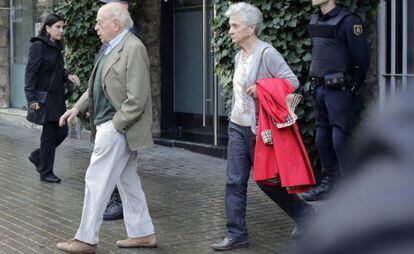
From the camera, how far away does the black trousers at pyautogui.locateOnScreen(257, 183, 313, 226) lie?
5797 millimetres

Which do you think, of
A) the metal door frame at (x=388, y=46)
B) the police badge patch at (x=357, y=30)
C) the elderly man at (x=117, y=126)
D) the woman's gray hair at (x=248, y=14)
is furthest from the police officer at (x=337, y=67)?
the elderly man at (x=117, y=126)

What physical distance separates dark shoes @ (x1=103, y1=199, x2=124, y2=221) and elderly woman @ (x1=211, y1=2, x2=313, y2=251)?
132cm

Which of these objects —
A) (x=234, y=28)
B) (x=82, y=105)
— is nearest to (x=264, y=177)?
(x=234, y=28)

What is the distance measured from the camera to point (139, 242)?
19.6 feet

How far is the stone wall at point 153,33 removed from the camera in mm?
12039

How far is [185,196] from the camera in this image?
26.5 feet

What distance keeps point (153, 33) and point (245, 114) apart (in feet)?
21.3

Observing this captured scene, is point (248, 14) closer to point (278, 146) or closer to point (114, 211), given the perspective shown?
point (278, 146)

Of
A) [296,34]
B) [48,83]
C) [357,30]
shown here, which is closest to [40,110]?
[48,83]

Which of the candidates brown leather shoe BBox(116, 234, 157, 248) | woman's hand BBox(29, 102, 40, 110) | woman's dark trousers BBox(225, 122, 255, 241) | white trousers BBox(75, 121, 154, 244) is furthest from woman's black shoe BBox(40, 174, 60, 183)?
woman's dark trousers BBox(225, 122, 255, 241)

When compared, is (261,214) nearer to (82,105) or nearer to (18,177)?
(82,105)

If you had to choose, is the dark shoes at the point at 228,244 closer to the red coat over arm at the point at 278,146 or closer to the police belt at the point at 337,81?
the red coat over arm at the point at 278,146

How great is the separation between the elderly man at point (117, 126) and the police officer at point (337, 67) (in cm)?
199

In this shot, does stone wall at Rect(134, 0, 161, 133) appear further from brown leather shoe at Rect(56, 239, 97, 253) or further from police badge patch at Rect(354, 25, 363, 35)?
brown leather shoe at Rect(56, 239, 97, 253)
